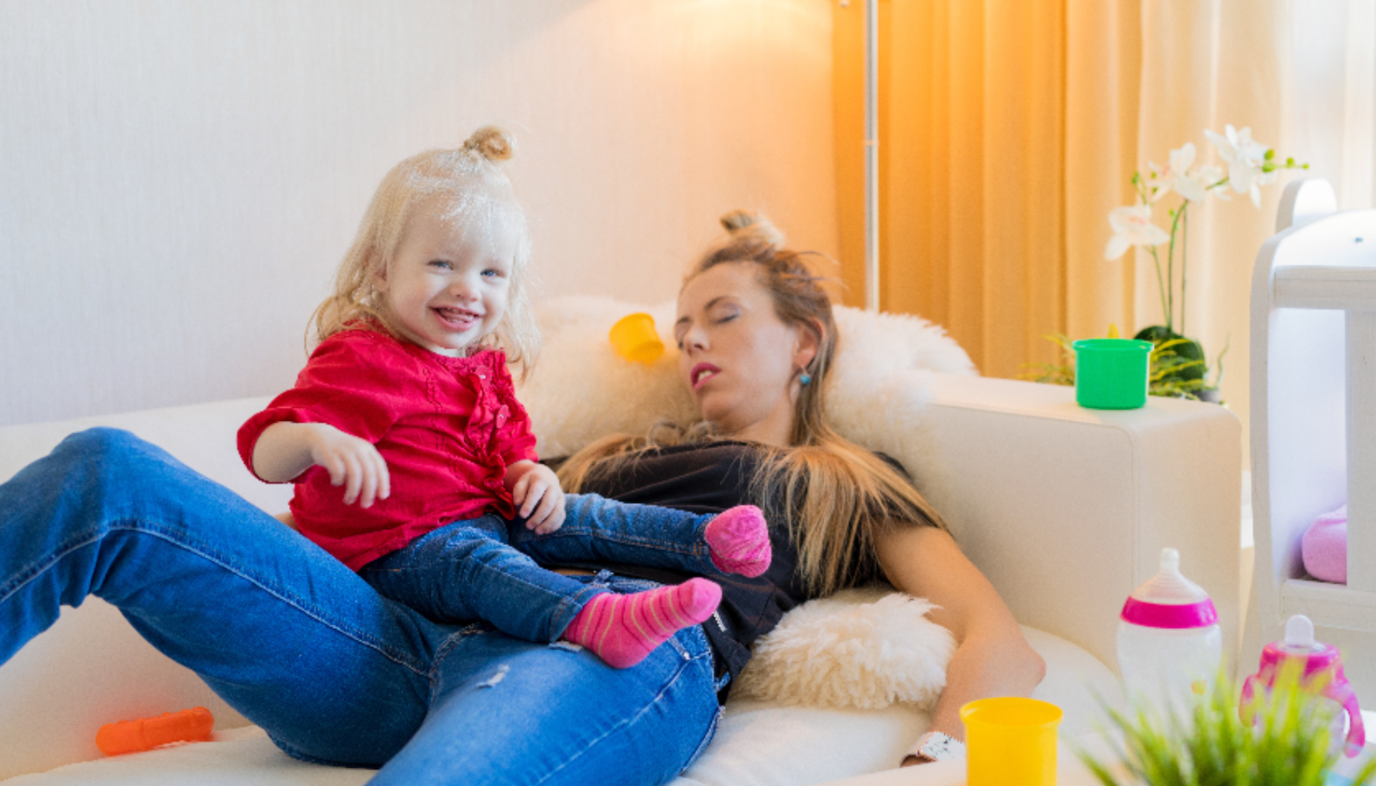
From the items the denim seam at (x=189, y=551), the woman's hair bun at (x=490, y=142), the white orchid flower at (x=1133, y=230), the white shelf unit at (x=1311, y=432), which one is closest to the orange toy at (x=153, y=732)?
the denim seam at (x=189, y=551)

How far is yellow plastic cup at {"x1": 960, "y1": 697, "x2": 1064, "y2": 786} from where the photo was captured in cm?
76

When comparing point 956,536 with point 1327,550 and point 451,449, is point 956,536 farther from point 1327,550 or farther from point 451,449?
point 451,449

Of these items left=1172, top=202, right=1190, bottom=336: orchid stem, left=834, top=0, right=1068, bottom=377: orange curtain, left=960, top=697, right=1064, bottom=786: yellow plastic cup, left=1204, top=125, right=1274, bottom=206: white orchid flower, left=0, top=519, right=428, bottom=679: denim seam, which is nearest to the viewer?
left=960, top=697, right=1064, bottom=786: yellow plastic cup

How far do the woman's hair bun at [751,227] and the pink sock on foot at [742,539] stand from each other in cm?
74

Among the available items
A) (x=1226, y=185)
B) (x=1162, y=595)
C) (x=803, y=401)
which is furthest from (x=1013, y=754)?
(x=1226, y=185)

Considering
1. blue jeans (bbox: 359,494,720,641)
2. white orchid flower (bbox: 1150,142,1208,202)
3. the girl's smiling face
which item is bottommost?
blue jeans (bbox: 359,494,720,641)

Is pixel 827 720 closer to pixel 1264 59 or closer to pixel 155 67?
pixel 155 67

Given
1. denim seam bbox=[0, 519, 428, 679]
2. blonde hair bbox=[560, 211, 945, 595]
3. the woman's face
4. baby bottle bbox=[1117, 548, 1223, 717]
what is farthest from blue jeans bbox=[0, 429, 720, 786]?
the woman's face

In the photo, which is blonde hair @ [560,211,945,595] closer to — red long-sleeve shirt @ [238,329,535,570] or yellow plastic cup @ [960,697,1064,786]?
red long-sleeve shirt @ [238,329,535,570]

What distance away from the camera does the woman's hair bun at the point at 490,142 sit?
1.28 m

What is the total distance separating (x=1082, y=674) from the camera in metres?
1.33

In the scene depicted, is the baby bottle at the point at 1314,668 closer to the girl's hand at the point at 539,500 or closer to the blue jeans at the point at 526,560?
the blue jeans at the point at 526,560

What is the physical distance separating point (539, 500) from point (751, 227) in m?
Answer: 0.74

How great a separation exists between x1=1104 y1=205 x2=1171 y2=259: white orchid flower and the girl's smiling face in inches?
51.0
